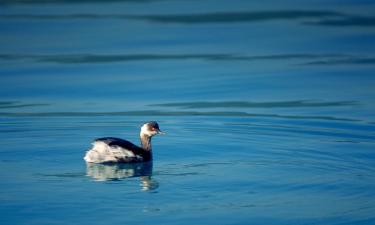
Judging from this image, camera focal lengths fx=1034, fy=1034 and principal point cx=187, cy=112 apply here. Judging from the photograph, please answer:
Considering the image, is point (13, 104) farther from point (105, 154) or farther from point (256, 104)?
point (105, 154)

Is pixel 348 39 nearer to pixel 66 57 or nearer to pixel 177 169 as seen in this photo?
pixel 66 57

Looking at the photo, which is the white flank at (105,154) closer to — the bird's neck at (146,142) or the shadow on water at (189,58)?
the bird's neck at (146,142)

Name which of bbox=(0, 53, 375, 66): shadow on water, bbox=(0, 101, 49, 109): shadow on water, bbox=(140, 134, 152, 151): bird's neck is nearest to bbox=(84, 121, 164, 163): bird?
bbox=(140, 134, 152, 151): bird's neck

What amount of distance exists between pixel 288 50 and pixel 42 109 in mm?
8428

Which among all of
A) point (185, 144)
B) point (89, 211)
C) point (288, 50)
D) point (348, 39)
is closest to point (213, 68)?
point (288, 50)

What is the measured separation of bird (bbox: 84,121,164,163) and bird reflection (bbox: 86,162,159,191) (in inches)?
3.5

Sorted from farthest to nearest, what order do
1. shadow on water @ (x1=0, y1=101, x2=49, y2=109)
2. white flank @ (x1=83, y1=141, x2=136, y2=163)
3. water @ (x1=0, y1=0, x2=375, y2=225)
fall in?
shadow on water @ (x1=0, y1=101, x2=49, y2=109)
white flank @ (x1=83, y1=141, x2=136, y2=163)
water @ (x1=0, y1=0, x2=375, y2=225)

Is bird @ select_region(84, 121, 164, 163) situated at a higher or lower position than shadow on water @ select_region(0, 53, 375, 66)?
lower

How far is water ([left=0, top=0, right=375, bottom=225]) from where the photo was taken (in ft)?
46.6

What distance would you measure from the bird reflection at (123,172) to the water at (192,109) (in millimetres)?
53

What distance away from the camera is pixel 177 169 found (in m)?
16.1

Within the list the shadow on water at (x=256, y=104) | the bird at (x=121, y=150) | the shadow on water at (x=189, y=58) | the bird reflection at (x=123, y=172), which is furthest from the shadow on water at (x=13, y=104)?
the bird reflection at (x=123, y=172)

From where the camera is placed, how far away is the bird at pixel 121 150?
1664 centimetres

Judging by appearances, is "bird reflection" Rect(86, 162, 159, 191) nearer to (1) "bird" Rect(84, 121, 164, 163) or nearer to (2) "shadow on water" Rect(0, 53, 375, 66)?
(1) "bird" Rect(84, 121, 164, 163)
